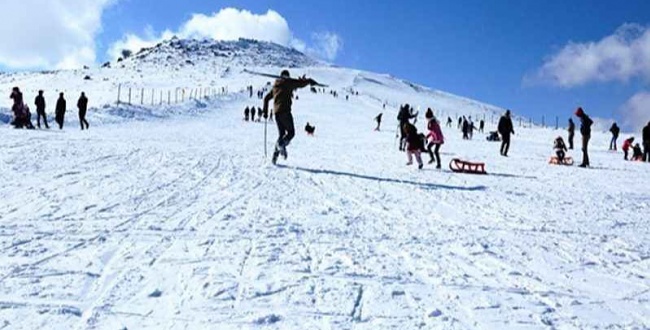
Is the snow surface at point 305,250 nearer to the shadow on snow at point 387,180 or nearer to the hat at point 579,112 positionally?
the shadow on snow at point 387,180

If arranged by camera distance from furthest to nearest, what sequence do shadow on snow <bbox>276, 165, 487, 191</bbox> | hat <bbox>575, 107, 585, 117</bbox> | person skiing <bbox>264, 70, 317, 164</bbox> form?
1. hat <bbox>575, 107, 585, 117</bbox>
2. person skiing <bbox>264, 70, 317, 164</bbox>
3. shadow on snow <bbox>276, 165, 487, 191</bbox>

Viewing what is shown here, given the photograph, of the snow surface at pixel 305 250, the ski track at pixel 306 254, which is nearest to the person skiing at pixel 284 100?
the snow surface at pixel 305 250

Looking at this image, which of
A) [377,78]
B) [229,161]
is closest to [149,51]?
[377,78]

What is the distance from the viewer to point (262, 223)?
6.71 meters

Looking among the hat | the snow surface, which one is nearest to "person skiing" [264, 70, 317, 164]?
the snow surface

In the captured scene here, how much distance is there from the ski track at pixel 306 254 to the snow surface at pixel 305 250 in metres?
0.02

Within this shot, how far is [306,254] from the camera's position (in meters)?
5.38

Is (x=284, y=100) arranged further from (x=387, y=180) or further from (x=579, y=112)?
(x=579, y=112)

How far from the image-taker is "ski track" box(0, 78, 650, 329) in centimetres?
390

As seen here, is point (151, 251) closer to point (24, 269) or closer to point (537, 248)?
point (24, 269)

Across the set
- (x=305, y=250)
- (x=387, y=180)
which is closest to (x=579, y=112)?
(x=387, y=180)

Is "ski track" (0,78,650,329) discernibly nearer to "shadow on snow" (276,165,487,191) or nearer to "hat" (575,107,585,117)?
"shadow on snow" (276,165,487,191)

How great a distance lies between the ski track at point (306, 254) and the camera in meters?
3.90

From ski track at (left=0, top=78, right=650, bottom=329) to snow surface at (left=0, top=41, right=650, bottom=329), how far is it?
0.02 meters
